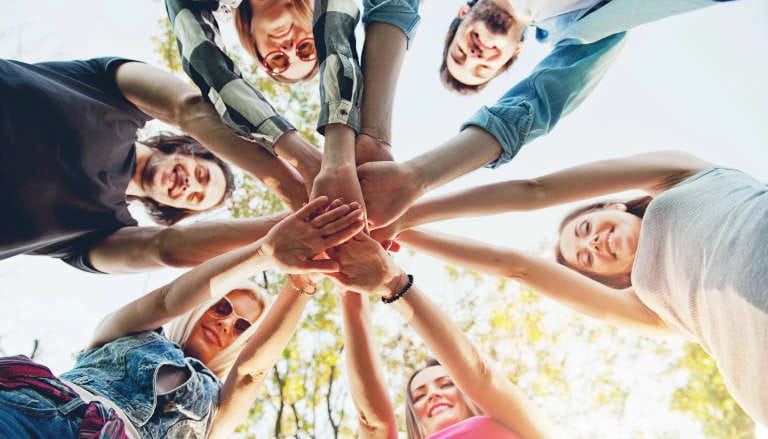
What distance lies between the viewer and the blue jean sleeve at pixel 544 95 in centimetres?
216

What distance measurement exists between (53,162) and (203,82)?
79 centimetres

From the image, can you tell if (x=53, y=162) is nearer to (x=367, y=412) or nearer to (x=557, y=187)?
(x=367, y=412)

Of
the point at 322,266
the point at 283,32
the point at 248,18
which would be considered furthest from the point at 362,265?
the point at 248,18

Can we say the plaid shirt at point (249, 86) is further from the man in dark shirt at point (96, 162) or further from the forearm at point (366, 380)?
the forearm at point (366, 380)

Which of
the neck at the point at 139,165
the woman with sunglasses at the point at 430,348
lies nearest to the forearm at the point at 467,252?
the woman with sunglasses at the point at 430,348

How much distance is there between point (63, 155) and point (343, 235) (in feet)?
4.53

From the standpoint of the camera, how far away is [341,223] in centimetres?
208

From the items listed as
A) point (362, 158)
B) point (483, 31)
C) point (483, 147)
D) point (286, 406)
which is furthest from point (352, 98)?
point (286, 406)

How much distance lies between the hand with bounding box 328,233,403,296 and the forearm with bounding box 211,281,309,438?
0.46m

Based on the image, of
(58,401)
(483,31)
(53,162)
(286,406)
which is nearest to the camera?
(58,401)

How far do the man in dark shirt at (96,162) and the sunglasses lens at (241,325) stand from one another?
1.89 ft

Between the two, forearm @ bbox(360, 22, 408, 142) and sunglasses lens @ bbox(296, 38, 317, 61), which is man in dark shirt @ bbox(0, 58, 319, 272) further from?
sunglasses lens @ bbox(296, 38, 317, 61)

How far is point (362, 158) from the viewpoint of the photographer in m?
2.29

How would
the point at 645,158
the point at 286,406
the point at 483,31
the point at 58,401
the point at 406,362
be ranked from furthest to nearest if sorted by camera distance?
the point at 406,362, the point at 286,406, the point at 483,31, the point at 645,158, the point at 58,401
